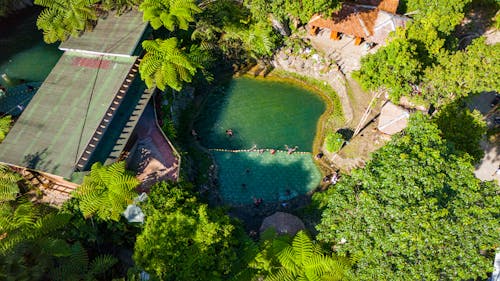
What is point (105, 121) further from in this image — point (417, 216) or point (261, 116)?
point (417, 216)

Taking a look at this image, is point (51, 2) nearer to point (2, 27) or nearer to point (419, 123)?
point (2, 27)

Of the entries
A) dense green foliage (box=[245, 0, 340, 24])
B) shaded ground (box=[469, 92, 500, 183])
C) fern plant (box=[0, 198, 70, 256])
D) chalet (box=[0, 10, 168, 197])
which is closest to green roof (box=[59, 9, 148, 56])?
chalet (box=[0, 10, 168, 197])

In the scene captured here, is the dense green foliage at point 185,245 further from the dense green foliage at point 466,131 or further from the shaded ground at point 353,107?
the dense green foliage at point 466,131

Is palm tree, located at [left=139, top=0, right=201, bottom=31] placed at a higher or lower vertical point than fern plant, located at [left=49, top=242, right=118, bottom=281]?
higher

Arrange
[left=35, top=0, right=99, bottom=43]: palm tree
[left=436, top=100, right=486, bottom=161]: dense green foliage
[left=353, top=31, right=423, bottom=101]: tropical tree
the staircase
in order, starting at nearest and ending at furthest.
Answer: the staircase < [left=353, top=31, right=423, bottom=101]: tropical tree < [left=436, top=100, right=486, bottom=161]: dense green foliage < [left=35, top=0, right=99, bottom=43]: palm tree

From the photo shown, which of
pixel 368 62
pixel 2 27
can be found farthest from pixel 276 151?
pixel 2 27

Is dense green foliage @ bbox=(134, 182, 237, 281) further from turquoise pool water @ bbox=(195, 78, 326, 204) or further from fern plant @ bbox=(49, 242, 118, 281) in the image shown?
turquoise pool water @ bbox=(195, 78, 326, 204)

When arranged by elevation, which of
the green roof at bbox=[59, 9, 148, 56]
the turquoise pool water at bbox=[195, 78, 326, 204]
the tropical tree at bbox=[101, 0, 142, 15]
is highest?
the tropical tree at bbox=[101, 0, 142, 15]

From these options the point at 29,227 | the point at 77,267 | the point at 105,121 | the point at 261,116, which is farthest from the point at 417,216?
the point at 29,227

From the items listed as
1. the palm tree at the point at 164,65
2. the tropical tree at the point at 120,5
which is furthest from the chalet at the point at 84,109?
the palm tree at the point at 164,65
